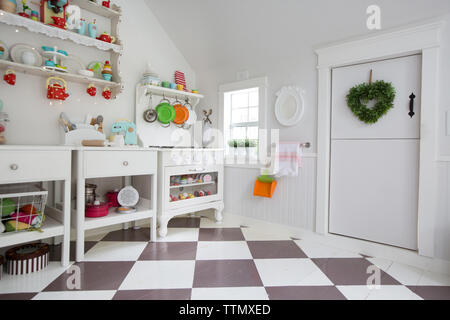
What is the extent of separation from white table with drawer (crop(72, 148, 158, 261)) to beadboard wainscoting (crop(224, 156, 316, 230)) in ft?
3.47

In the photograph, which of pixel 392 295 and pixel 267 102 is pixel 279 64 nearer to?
pixel 267 102

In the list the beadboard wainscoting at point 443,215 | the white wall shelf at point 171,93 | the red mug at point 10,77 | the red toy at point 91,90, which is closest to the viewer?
the beadboard wainscoting at point 443,215

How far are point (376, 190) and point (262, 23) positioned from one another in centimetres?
183

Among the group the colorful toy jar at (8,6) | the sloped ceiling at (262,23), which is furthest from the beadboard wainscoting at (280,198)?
the colorful toy jar at (8,6)

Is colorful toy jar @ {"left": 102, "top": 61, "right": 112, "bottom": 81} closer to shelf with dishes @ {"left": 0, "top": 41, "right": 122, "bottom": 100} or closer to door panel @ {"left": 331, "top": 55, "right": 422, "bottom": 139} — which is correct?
shelf with dishes @ {"left": 0, "top": 41, "right": 122, "bottom": 100}

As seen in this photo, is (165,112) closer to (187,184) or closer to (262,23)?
(187,184)

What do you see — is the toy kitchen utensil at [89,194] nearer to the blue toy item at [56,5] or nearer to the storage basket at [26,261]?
the storage basket at [26,261]

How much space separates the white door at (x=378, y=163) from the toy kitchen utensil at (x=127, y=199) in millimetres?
1779

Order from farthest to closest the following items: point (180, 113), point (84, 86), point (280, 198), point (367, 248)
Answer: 1. point (180, 113)
2. point (280, 198)
3. point (84, 86)
4. point (367, 248)

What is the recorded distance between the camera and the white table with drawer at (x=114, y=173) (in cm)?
200

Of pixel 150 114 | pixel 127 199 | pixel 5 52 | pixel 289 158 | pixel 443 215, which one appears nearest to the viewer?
pixel 443 215

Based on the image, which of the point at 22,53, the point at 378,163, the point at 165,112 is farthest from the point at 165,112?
the point at 378,163

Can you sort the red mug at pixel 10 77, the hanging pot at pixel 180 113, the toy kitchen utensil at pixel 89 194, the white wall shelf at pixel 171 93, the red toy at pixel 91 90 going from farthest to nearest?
the hanging pot at pixel 180 113
the white wall shelf at pixel 171 93
the red toy at pixel 91 90
the toy kitchen utensil at pixel 89 194
the red mug at pixel 10 77

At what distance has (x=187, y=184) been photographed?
9.32 ft
